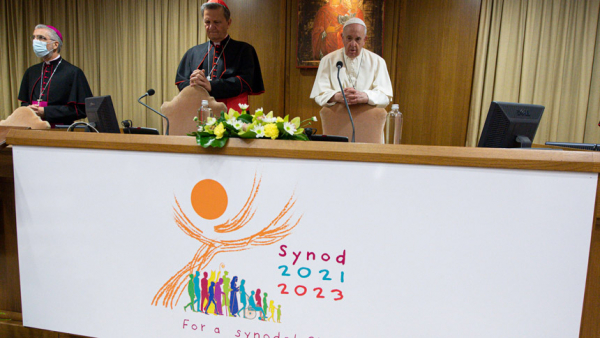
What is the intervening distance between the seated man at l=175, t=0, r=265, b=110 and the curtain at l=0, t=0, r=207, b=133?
194cm

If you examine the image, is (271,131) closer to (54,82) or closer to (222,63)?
(222,63)

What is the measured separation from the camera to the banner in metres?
1.03

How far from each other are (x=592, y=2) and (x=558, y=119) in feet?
3.93

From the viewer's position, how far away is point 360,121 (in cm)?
218

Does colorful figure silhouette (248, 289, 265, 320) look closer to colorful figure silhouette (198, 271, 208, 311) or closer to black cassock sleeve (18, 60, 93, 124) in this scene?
colorful figure silhouette (198, 271, 208, 311)

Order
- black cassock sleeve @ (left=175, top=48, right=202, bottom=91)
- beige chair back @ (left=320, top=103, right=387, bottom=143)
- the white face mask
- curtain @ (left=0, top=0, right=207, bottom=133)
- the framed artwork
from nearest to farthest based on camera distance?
beige chair back @ (left=320, top=103, right=387, bottom=143) < black cassock sleeve @ (left=175, top=48, right=202, bottom=91) < the white face mask < the framed artwork < curtain @ (left=0, top=0, right=207, bottom=133)

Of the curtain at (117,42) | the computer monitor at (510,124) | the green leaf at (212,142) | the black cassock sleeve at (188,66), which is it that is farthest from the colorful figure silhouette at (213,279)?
the curtain at (117,42)

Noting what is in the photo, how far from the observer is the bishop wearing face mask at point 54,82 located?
3.00 m

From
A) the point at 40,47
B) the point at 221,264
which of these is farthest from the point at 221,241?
the point at 40,47

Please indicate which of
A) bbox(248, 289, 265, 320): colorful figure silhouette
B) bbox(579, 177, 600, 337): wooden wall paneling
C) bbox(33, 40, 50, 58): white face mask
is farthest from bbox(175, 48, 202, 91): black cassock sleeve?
bbox(579, 177, 600, 337): wooden wall paneling

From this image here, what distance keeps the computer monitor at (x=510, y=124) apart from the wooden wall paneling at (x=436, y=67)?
8.83 ft

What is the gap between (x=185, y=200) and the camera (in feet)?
3.86

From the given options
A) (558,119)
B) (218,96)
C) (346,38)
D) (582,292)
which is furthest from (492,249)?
(558,119)

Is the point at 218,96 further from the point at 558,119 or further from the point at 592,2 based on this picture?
the point at 592,2
